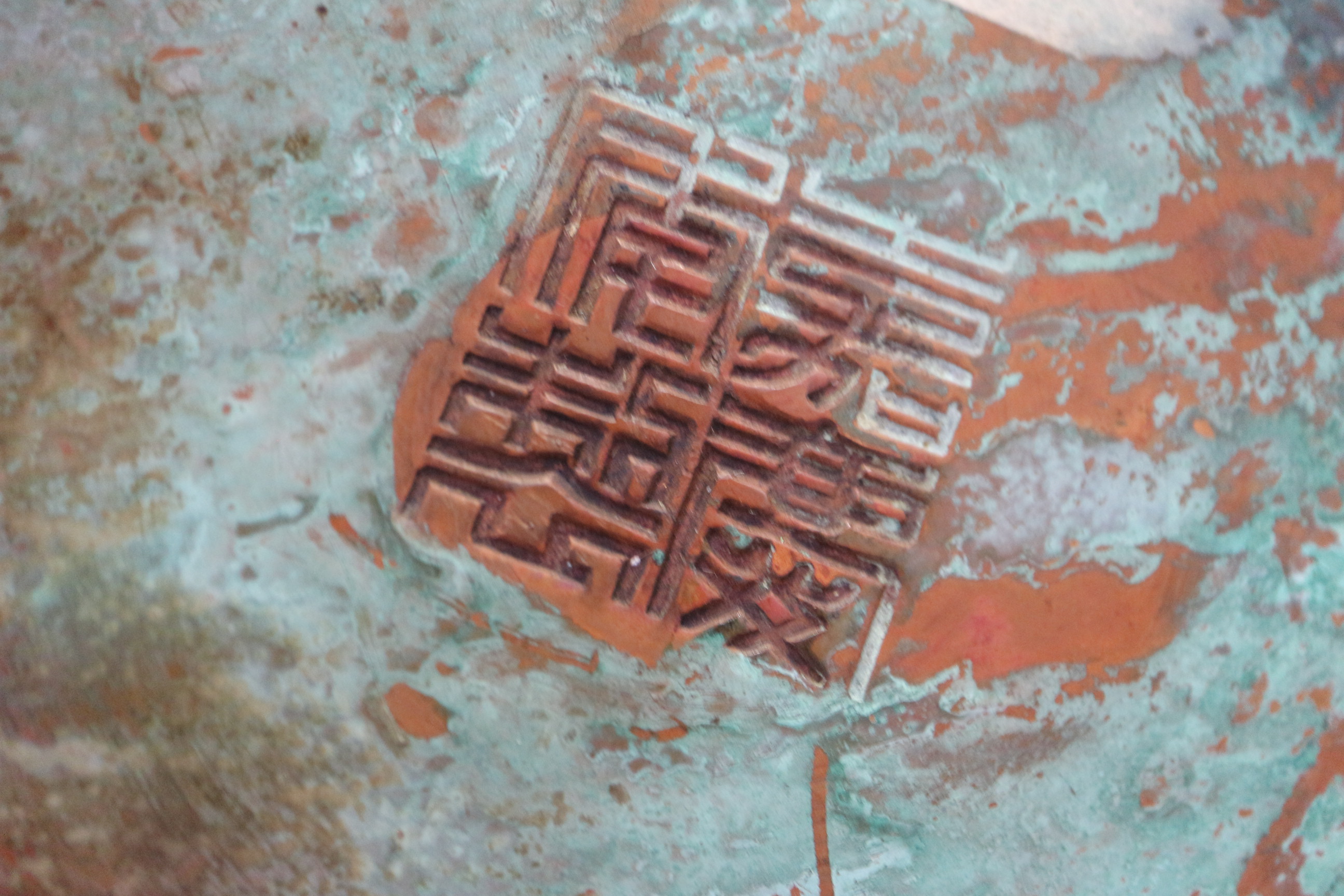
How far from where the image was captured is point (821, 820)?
2254 millimetres

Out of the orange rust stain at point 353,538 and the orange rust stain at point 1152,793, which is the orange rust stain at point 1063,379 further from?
the orange rust stain at point 353,538

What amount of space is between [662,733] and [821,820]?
0.56m

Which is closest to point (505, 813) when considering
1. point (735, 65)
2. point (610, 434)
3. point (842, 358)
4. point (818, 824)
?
point (818, 824)

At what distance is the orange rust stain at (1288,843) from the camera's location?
7.50ft

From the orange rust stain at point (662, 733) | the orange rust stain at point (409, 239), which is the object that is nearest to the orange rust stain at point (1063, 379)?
the orange rust stain at point (662, 733)

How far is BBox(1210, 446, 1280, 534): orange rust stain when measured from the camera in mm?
2258

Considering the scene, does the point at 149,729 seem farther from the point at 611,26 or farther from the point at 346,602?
the point at 611,26

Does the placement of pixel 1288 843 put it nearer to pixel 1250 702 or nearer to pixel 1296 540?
pixel 1250 702

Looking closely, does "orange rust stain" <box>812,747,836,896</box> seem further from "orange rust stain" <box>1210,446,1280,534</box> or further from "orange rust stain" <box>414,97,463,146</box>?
"orange rust stain" <box>414,97,463,146</box>

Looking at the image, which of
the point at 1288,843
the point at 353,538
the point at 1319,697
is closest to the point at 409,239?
Result: the point at 353,538

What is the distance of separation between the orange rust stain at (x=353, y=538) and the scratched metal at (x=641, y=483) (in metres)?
0.02

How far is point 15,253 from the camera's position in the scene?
6.89ft

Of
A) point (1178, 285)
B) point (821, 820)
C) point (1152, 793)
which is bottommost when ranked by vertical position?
point (821, 820)

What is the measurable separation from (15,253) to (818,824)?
289 centimetres
